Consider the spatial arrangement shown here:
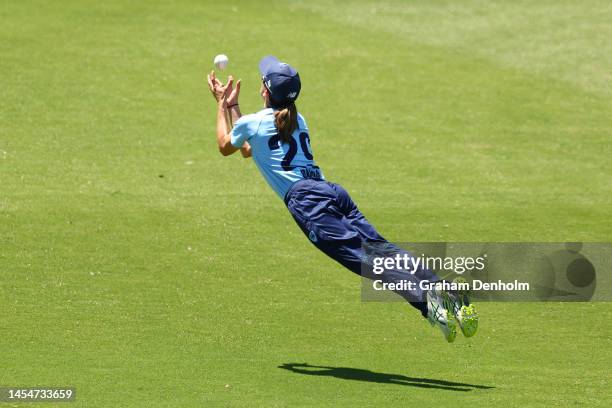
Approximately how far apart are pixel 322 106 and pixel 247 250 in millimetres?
7071

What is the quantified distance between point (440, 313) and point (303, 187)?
1.80 meters

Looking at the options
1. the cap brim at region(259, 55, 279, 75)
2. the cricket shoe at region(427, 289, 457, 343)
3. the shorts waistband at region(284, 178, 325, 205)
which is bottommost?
the cricket shoe at region(427, 289, 457, 343)

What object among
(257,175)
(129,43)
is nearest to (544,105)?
(257,175)

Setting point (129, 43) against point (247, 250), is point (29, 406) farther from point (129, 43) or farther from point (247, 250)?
point (129, 43)

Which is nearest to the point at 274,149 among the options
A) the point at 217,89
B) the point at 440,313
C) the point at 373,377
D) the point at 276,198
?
the point at 217,89

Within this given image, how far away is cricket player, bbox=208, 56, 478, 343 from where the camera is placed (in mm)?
Answer: 11078

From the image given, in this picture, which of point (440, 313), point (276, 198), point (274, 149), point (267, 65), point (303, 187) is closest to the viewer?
point (440, 313)

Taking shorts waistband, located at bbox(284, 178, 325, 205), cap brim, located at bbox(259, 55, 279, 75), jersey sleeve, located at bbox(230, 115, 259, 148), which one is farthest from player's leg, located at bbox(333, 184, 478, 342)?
cap brim, located at bbox(259, 55, 279, 75)

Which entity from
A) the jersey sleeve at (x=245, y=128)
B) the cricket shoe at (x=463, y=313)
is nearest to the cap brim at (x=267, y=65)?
the jersey sleeve at (x=245, y=128)

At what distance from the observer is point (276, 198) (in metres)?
17.8

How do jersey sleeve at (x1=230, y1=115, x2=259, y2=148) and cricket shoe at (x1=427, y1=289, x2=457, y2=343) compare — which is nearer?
cricket shoe at (x1=427, y1=289, x2=457, y2=343)

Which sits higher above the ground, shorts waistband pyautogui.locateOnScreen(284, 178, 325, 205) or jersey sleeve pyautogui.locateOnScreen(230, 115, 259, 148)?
jersey sleeve pyautogui.locateOnScreen(230, 115, 259, 148)

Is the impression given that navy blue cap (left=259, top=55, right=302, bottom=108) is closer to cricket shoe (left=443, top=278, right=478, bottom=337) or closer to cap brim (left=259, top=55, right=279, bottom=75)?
cap brim (left=259, top=55, right=279, bottom=75)

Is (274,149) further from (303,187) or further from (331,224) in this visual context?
(331,224)
